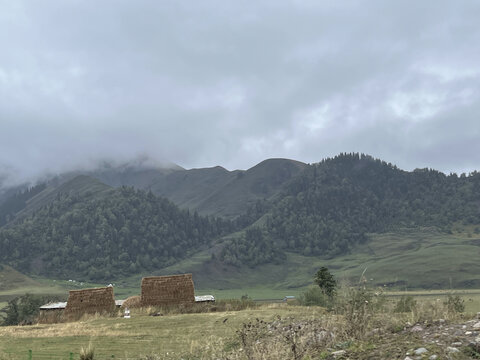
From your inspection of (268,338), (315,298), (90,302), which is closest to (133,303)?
(90,302)

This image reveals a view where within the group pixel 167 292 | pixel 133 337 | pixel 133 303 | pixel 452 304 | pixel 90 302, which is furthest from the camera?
pixel 133 303

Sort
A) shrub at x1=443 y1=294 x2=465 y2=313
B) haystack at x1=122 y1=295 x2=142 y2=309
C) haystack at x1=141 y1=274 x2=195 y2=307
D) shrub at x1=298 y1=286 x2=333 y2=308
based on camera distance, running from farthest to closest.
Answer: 1. shrub at x1=298 y1=286 x2=333 y2=308
2. haystack at x1=122 y1=295 x2=142 y2=309
3. haystack at x1=141 y1=274 x2=195 y2=307
4. shrub at x1=443 y1=294 x2=465 y2=313

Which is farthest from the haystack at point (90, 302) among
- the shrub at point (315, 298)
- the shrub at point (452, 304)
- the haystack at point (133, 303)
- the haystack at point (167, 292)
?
the shrub at point (452, 304)

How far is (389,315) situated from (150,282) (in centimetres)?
2521

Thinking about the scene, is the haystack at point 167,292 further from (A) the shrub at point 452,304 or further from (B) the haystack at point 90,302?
(A) the shrub at point 452,304

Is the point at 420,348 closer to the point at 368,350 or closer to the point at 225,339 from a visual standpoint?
the point at 368,350

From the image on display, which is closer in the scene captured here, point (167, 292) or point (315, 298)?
point (167, 292)

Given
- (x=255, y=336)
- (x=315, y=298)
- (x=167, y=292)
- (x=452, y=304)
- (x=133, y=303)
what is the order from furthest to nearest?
(x=315, y=298) → (x=133, y=303) → (x=167, y=292) → (x=452, y=304) → (x=255, y=336)

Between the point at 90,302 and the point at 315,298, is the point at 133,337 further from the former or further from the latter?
the point at 315,298

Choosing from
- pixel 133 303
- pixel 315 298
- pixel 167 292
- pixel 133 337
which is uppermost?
pixel 167 292

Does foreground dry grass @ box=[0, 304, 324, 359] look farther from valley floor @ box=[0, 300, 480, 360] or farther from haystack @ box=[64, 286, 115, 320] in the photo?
haystack @ box=[64, 286, 115, 320]

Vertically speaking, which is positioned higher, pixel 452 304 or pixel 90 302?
pixel 90 302

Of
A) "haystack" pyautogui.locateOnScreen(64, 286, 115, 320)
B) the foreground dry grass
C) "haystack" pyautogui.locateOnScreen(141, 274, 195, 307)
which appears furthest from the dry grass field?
"haystack" pyautogui.locateOnScreen(141, 274, 195, 307)

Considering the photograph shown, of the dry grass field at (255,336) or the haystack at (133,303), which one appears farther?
the haystack at (133,303)
